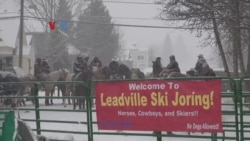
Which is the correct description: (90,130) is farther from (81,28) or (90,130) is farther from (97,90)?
(81,28)

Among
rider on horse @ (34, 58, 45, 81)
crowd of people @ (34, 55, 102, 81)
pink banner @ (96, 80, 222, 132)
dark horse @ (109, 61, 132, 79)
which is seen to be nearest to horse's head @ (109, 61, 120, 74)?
dark horse @ (109, 61, 132, 79)

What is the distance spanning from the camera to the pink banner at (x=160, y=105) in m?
9.04

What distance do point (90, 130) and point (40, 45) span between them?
62.6 meters

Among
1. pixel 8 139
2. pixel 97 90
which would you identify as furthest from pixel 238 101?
pixel 8 139

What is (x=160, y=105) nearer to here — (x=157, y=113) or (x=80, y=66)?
(x=157, y=113)

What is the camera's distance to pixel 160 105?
9.49 m

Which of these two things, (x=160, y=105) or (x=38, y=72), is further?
(x=38, y=72)

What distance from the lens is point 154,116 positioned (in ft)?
31.5

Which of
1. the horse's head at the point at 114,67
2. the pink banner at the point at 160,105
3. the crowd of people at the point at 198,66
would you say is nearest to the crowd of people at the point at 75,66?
the horse's head at the point at 114,67

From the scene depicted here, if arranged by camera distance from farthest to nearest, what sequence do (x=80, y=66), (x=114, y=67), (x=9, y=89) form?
(x=114, y=67)
(x=80, y=66)
(x=9, y=89)

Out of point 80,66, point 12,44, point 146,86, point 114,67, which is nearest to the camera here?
point 146,86

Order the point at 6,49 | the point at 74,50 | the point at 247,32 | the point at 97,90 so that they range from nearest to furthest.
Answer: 1. the point at 97,90
2. the point at 247,32
3. the point at 6,49
4. the point at 74,50

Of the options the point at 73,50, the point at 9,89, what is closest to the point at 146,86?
the point at 9,89

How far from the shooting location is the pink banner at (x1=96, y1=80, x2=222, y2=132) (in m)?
9.04
